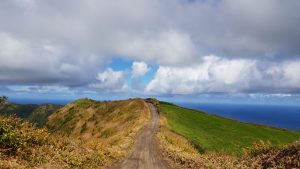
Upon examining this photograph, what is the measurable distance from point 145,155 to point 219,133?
1709 inches

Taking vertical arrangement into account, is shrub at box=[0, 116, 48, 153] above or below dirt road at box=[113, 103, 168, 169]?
above

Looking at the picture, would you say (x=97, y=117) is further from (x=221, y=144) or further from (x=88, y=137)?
(x=221, y=144)

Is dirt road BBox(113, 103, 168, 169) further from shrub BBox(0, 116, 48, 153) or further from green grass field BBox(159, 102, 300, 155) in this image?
green grass field BBox(159, 102, 300, 155)

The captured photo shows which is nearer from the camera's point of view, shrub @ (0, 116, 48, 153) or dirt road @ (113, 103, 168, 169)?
shrub @ (0, 116, 48, 153)

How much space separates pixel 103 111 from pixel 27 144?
83.3m

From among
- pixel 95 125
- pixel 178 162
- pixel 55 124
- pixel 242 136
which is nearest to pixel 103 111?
pixel 95 125

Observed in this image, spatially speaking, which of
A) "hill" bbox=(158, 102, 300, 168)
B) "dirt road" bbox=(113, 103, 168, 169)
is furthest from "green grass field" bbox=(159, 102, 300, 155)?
"dirt road" bbox=(113, 103, 168, 169)

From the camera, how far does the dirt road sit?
30009mm

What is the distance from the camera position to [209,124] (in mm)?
88625

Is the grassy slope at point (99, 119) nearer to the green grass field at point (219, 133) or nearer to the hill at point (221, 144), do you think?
the hill at point (221, 144)

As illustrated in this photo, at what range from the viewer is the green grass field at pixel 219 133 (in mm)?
63250

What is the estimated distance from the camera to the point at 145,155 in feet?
122

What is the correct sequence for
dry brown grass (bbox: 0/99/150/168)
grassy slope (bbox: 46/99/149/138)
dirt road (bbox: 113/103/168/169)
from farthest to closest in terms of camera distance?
grassy slope (bbox: 46/99/149/138), dirt road (bbox: 113/103/168/169), dry brown grass (bbox: 0/99/150/168)

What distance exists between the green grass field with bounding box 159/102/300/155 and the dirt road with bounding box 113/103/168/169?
10.5m
